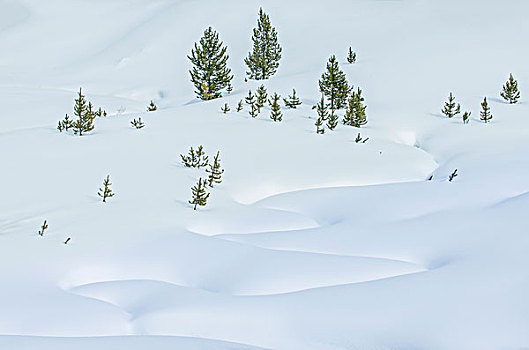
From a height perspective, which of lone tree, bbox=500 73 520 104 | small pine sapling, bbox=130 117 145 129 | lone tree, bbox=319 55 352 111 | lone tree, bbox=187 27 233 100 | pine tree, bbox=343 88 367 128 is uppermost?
lone tree, bbox=187 27 233 100

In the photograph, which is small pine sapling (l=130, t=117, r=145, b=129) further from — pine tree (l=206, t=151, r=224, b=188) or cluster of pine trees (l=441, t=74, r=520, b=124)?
cluster of pine trees (l=441, t=74, r=520, b=124)

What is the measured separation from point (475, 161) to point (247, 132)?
196 inches

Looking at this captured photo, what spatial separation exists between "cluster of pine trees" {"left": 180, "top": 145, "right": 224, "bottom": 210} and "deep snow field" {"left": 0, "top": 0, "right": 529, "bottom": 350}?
0.17 m

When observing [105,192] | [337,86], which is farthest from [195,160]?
[337,86]

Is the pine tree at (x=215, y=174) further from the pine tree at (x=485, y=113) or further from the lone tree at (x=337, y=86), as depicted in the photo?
the pine tree at (x=485, y=113)

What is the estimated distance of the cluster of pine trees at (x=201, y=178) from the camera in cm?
573

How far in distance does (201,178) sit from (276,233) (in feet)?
8.23

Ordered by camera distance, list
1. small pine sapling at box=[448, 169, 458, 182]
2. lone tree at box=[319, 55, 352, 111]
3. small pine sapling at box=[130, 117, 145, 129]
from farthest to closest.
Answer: lone tree at box=[319, 55, 352, 111] < small pine sapling at box=[130, 117, 145, 129] < small pine sapling at box=[448, 169, 458, 182]

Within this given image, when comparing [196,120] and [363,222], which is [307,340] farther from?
[196,120]

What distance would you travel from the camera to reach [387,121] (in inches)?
445

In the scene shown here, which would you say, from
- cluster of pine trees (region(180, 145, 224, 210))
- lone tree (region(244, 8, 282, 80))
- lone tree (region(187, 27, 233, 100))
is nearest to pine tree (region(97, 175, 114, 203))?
cluster of pine trees (region(180, 145, 224, 210))

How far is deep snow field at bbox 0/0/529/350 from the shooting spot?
2.74 meters

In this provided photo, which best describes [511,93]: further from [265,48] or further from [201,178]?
[265,48]

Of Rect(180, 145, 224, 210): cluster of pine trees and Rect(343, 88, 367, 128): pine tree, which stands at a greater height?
Rect(343, 88, 367, 128): pine tree
